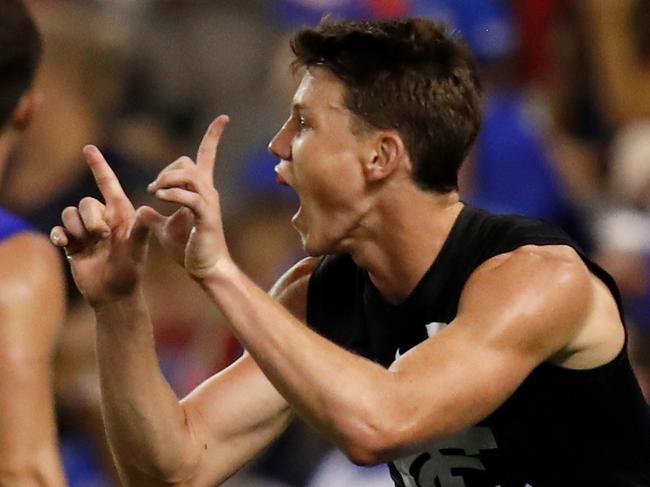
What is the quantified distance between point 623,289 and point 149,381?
8.65ft

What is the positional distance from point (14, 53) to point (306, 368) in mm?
1124

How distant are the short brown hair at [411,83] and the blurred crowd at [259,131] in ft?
6.13

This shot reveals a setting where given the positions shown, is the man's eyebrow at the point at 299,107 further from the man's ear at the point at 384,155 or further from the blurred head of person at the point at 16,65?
the blurred head of person at the point at 16,65

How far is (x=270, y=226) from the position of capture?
570 centimetres

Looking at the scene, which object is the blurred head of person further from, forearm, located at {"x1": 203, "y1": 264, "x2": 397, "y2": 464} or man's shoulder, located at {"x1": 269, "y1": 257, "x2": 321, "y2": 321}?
forearm, located at {"x1": 203, "y1": 264, "x2": 397, "y2": 464}

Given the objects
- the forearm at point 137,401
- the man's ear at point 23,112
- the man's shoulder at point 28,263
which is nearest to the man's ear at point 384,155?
the forearm at point 137,401

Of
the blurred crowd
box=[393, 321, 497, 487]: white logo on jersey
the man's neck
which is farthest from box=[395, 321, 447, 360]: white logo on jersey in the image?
the blurred crowd

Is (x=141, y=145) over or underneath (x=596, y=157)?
over

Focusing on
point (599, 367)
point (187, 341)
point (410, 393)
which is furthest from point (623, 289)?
point (410, 393)

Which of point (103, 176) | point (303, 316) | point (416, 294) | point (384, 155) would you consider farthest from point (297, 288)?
point (103, 176)

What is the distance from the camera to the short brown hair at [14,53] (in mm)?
3492

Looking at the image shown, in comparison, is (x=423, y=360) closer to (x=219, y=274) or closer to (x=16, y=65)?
(x=219, y=274)

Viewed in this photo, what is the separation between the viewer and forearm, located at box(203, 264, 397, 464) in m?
2.84

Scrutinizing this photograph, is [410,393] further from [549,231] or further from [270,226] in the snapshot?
[270,226]
